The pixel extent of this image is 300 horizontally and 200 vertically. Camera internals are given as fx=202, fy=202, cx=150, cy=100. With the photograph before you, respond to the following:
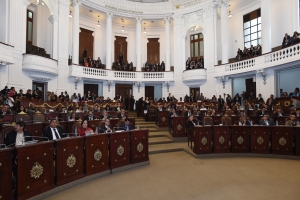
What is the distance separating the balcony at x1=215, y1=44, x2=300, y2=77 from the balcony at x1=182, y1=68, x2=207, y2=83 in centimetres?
116

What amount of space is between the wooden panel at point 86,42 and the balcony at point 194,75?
9155mm

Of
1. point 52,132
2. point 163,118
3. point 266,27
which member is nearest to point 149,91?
point 163,118

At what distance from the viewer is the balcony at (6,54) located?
31.5ft

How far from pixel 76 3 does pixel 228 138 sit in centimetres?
1469

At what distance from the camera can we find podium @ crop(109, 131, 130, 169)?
495 centimetres

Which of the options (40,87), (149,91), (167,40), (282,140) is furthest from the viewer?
(149,91)

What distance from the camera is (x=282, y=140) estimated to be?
250 inches

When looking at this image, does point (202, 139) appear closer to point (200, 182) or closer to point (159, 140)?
point (159, 140)

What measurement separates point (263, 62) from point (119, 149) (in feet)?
36.8

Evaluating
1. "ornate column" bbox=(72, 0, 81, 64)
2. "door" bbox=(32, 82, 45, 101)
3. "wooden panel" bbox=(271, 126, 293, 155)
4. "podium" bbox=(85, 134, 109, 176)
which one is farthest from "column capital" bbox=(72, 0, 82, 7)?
"wooden panel" bbox=(271, 126, 293, 155)

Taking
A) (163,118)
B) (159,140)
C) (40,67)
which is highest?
(40,67)

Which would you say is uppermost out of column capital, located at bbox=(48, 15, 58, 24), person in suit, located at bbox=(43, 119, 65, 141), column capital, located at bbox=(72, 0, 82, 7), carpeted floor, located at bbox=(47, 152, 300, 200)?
column capital, located at bbox=(72, 0, 82, 7)

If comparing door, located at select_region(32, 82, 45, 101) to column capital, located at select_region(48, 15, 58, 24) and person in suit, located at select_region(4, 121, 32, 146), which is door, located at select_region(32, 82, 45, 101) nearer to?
column capital, located at select_region(48, 15, 58, 24)

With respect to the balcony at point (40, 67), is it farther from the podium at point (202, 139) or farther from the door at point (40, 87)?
the podium at point (202, 139)
